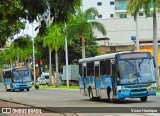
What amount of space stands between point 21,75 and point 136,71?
35739mm

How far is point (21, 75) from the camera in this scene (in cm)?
6028

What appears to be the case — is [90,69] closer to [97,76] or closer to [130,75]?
[97,76]

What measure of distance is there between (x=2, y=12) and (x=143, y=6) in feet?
76.1

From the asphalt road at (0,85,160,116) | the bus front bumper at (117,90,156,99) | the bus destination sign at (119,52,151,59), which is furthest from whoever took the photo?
the bus destination sign at (119,52,151,59)

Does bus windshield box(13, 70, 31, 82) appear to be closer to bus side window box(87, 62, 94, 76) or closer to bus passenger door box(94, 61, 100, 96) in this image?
bus side window box(87, 62, 94, 76)

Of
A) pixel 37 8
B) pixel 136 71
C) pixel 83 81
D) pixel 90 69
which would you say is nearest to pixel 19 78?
pixel 83 81

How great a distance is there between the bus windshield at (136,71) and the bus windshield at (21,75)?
34910 mm

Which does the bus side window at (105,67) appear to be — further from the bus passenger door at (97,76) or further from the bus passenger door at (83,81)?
the bus passenger door at (83,81)

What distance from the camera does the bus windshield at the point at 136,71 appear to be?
2609cm

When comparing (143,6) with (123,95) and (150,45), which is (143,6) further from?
(150,45)

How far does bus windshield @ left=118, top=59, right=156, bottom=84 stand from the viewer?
2609 cm

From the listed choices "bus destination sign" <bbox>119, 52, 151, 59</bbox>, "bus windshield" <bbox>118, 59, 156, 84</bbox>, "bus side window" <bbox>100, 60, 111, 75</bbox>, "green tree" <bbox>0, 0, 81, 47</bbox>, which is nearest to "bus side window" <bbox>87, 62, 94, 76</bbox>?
"bus side window" <bbox>100, 60, 111, 75</bbox>

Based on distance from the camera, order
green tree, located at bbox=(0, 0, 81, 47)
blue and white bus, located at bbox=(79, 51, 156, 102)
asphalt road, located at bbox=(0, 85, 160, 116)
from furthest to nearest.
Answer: blue and white bus, located at bbox=(79, 51, 156, 102) < asphalt road, located at bbox=(0, 85, 160, 116) < green tree, located at bbox=(0, 0, 81, 47)

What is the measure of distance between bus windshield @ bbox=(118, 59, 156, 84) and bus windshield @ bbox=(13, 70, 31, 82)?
115 feet
